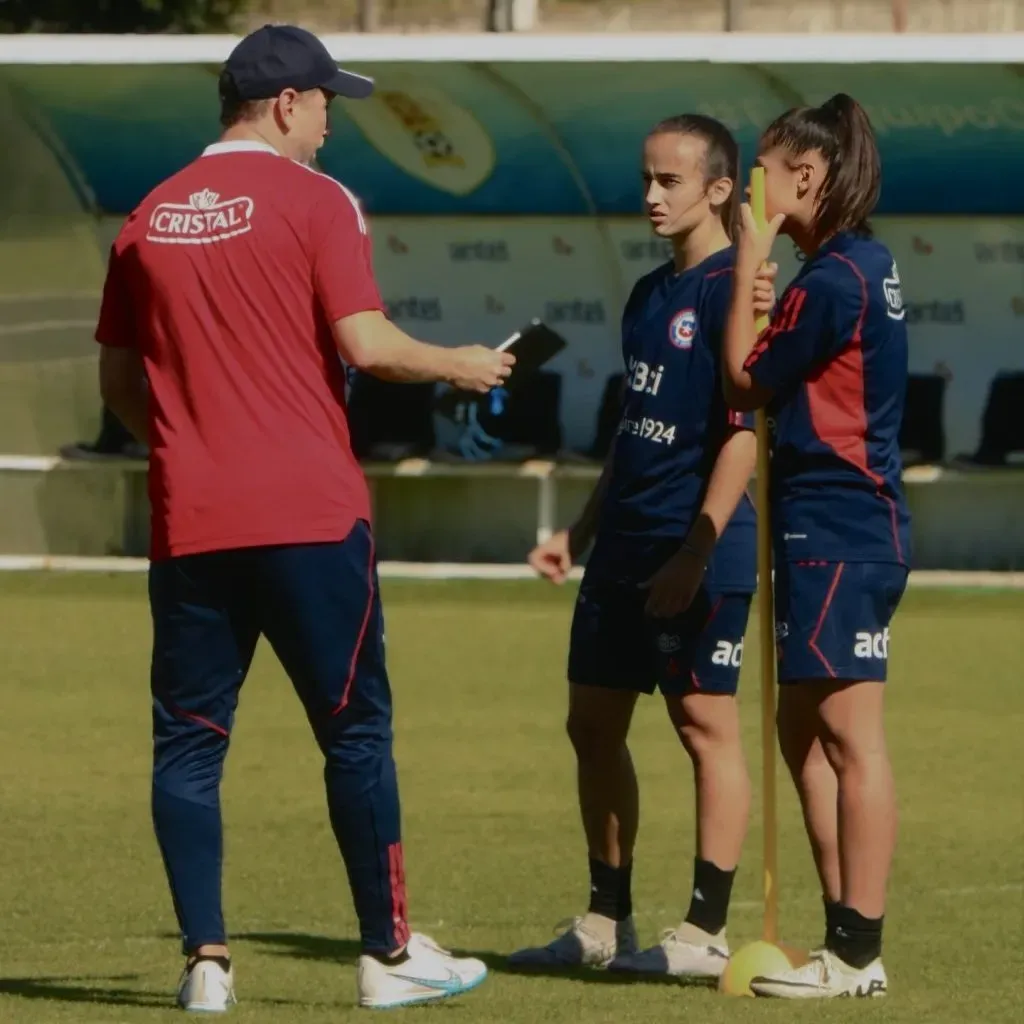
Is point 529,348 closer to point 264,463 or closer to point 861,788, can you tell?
point 264,463

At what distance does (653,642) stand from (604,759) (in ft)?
1.06

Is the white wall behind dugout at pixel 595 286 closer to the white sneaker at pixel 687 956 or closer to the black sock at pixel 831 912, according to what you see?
the white sneaker at pixel 687 956

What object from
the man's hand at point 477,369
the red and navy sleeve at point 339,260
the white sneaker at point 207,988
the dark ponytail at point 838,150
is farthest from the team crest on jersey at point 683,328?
the white sneaker at point 207,988

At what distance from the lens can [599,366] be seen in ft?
57.5

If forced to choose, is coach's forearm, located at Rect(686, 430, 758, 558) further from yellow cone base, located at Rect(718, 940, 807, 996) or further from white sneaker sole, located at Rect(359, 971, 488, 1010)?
white sneaker sole, located at Rect(359, 971, 488, 1010)

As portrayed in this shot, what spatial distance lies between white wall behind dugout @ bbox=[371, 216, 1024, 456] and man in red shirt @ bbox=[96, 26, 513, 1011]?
1186cm

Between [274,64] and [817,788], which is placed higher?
[274,64]

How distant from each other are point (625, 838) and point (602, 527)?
722mm

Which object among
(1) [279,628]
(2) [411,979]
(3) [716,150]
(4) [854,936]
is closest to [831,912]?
(4) [854,936]

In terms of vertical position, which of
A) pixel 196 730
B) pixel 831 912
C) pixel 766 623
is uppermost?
pixel 766 623

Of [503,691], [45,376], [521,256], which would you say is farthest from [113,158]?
[503,691]

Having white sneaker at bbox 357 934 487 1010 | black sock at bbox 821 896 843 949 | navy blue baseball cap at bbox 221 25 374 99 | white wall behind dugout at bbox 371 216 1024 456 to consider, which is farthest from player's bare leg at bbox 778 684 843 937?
white wall behind dugout at bbox 371 216 1024 456

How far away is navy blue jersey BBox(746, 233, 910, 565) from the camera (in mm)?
5520

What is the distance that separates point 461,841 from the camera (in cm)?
818
